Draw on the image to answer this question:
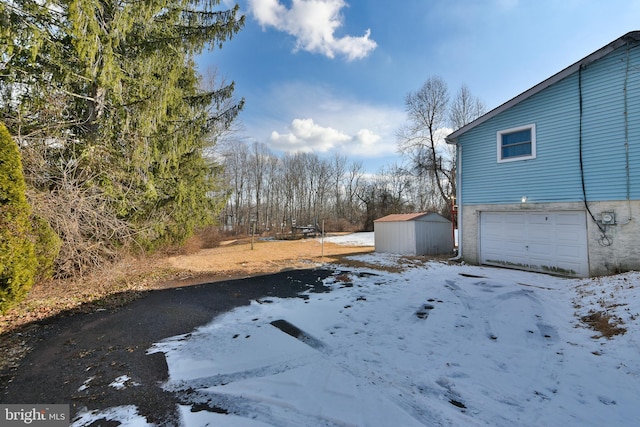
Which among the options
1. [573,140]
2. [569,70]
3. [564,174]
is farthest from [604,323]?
[569,70]

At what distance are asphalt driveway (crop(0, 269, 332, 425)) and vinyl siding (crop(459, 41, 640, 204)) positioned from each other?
774 cm

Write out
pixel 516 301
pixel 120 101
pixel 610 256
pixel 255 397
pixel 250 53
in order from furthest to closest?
1. pixel 250 53
2. pixel 610 256
3. pixel 120 101
4. pixel 516 301
5. pixel 255 397

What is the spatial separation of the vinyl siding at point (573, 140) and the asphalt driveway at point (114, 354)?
7.74 m

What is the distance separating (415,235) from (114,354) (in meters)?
10.8

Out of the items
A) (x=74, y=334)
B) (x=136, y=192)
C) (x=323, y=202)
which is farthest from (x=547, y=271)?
(x=323, y=202)

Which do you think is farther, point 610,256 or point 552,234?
point 552,234

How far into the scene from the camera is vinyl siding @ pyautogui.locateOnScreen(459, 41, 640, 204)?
6.86m

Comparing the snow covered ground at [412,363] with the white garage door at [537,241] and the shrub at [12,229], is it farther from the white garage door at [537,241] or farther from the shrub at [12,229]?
the shrub at [12,229]

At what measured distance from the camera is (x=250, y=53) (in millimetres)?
11859

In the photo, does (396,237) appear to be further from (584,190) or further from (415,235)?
(584,190)

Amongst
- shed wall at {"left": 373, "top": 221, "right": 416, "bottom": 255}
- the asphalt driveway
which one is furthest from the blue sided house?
the asphalt driveway

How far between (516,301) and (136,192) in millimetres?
9497

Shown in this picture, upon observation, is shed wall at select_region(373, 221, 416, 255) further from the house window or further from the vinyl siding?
the house window

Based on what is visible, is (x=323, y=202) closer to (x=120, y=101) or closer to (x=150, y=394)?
(x=120, y=101)
